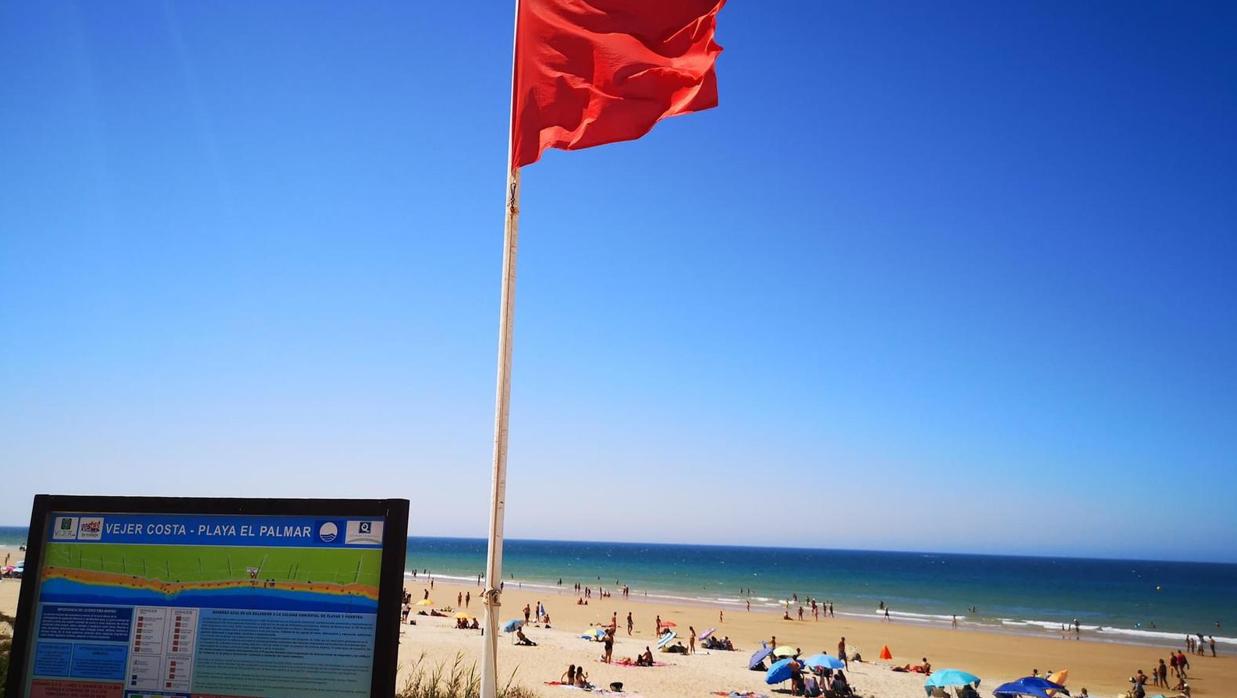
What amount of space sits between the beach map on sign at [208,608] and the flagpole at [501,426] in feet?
3.44

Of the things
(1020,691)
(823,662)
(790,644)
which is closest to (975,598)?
(790,644)

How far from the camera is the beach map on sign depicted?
468 centimetres

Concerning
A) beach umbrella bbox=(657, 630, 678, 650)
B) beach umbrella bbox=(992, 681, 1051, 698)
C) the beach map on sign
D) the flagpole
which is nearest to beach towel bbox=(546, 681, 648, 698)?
beach umbrella bbox=(657, 630, 678, 650)

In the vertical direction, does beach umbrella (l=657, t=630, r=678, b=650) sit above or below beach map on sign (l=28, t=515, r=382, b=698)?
below

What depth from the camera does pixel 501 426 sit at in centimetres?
616

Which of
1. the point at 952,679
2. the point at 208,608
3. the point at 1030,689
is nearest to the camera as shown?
the point at 208,608

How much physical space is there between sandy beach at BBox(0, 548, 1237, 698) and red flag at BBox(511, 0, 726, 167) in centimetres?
1098

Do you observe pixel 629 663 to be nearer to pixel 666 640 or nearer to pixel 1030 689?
pixel 666 640

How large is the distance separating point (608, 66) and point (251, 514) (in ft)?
16.4

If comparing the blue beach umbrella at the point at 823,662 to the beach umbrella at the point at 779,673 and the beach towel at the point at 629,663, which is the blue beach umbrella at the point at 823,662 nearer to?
the beach umbrella at the point at 779,673

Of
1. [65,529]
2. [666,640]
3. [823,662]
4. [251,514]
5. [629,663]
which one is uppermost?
[251,514]

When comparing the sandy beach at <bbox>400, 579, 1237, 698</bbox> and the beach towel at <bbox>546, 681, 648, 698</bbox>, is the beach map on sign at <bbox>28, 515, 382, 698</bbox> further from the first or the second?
the beach towel at <bbox>546, 681, 648, 698</bbox>

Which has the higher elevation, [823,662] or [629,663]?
[823,662]

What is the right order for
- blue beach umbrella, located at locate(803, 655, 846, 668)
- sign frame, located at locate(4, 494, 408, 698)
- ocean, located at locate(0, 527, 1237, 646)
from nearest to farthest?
1. sign frame, located at locate(4, 494, 408, 698)
2. blue beach umbrella, located at locate(803, 655, 846, 668)
3. ocean, located at locate(0, 527, 1237, 646)
